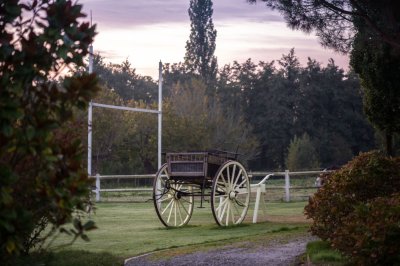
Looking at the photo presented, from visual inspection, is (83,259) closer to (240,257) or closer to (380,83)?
→ (240,257)

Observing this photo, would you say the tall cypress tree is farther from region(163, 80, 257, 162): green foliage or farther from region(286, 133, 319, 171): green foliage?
region(286, 133, 319, 171): green foliage

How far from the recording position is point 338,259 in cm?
750

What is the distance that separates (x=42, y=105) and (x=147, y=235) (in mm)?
8962

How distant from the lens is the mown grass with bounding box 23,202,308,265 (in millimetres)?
8719

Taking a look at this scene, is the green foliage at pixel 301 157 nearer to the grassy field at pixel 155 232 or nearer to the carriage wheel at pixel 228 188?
the grassy field at pixel 155 232

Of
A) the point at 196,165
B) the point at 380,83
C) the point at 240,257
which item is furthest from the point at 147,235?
the point at 380,83

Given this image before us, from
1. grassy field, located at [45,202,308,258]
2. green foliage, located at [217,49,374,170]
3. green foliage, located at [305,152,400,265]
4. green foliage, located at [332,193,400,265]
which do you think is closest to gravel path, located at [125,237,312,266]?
green foliage, located at [305,152,400,265]

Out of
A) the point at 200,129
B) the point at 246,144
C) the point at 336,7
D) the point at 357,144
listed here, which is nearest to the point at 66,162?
the point at 336,7

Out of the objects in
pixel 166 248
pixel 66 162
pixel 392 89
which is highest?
pixel 392 89

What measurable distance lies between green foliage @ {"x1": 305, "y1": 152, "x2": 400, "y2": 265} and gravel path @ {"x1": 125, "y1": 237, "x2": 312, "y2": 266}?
51 centimetres

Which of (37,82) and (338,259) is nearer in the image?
(37,82)

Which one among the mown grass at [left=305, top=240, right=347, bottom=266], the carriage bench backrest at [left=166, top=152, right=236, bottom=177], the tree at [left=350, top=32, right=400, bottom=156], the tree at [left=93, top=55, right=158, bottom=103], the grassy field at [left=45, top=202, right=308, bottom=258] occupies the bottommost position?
the grassy field at [left=45, top=202, right=308, bottom=258]

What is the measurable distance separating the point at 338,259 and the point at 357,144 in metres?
40.4

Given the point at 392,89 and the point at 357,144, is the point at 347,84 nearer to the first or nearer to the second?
the point at 357,144
